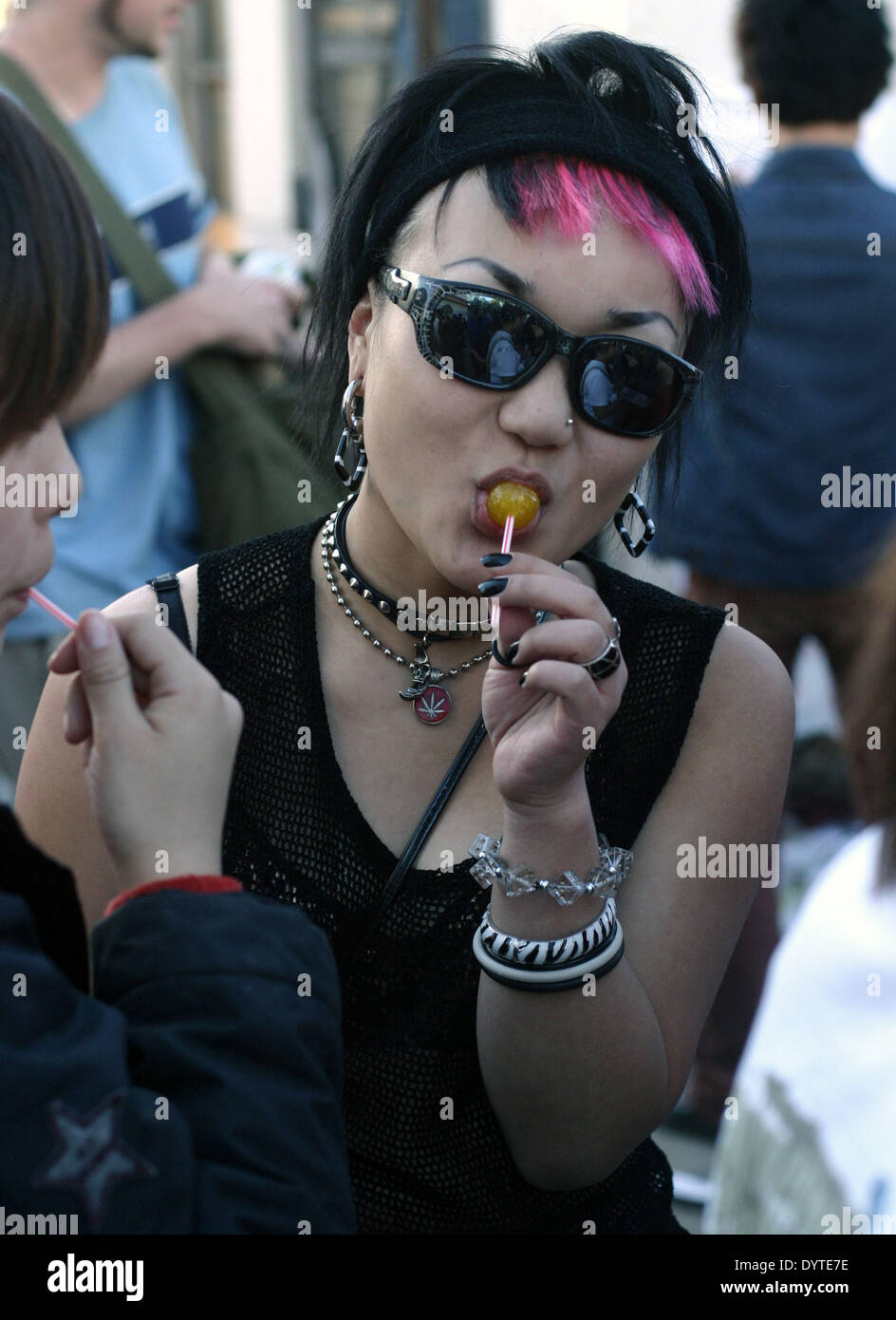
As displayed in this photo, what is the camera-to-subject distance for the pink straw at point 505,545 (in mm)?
1512

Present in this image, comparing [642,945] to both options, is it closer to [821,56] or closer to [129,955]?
[129,955]

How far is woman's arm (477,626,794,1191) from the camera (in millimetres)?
1576

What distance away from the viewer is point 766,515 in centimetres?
345

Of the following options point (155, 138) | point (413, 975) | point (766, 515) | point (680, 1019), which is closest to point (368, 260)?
point (413, 975)

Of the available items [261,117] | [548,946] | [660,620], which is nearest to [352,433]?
[660,620]

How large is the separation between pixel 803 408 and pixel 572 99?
68.8 inches

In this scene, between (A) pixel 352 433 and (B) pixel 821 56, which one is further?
(B) pixel 821 56

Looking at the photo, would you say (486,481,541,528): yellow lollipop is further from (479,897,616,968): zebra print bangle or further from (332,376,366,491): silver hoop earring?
(479,897,616,968): zebra print bangle

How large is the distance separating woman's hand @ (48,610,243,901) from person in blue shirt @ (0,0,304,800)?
4.84 feet

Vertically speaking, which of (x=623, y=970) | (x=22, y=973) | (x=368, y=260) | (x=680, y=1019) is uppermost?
(x=368, y=260)

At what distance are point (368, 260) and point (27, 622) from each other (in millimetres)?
1159

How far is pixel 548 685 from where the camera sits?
1460 mm
